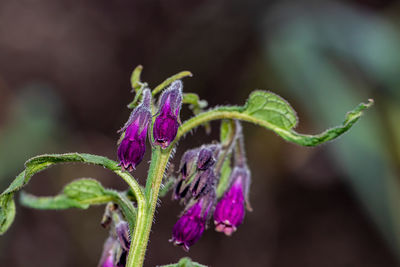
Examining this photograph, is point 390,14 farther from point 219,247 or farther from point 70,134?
point 70,134

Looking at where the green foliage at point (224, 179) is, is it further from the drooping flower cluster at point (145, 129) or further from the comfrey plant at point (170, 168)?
the drooping flower cluster at point (145, 129)

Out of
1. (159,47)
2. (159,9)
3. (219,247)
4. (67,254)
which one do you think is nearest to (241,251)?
(219,247)

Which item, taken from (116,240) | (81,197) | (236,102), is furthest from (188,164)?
(236,102)

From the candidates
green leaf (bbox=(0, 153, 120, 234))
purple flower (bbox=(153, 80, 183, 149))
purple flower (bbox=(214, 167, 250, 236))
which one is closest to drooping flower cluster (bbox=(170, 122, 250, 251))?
purple flower (bbox=(214, 167, 250, 236))

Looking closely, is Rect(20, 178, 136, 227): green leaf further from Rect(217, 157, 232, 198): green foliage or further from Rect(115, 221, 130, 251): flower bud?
Rect(217, 157, 232, 198): green foliage

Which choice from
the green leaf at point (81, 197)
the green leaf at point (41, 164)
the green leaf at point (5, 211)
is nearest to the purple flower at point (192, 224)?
the green leaf at point (81, 197)

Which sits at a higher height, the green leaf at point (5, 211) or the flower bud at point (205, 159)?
the flower bud at point (205, 159)
